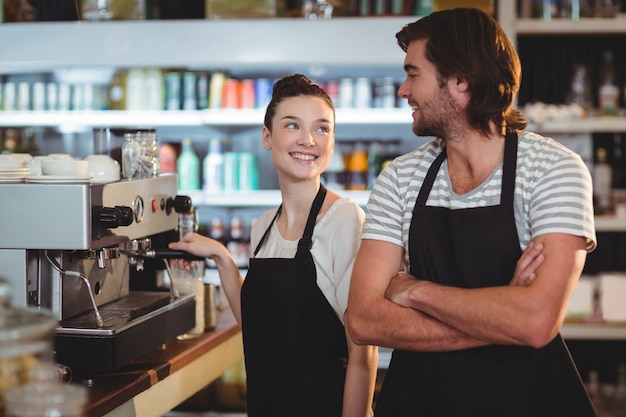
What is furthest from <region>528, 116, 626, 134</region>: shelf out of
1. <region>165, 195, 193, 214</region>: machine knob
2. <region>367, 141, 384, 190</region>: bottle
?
<region>165, 195, 193, 214</region>: machine knob

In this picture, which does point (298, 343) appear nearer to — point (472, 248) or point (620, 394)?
point (472, 248)

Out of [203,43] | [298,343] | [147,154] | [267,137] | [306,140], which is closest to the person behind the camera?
[298,343]

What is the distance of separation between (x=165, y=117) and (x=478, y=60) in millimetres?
2585

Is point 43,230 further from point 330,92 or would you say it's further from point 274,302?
point 330,92

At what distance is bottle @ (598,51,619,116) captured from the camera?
421cm

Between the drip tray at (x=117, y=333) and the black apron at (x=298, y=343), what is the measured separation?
0.94 ft

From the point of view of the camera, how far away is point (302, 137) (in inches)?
90.4

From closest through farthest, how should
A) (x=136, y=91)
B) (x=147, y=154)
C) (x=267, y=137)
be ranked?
(x=267, y=137), (x=147, y=154), (x=136, y=91)

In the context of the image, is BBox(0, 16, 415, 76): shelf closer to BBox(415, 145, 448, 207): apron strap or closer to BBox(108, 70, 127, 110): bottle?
BBox(108, 70, 127, 110): bottle

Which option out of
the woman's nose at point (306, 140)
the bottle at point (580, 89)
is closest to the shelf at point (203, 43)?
the bottle at point (580, 89)

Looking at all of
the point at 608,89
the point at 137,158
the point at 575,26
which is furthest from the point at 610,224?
the point at 137,158

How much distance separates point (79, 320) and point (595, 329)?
9.02 feet

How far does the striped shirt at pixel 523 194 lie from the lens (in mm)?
1761

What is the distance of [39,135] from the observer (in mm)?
4691
